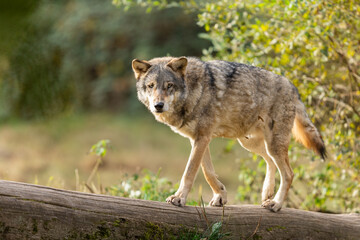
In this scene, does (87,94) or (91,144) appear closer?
(91,144)

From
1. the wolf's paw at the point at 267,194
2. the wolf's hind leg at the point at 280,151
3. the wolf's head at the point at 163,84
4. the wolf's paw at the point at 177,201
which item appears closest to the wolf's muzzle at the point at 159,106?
the wolf's head at the point at 163,84

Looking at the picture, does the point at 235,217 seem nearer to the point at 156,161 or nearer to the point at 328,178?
the point at 328,178

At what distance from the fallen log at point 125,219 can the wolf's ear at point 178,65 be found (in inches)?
58.0

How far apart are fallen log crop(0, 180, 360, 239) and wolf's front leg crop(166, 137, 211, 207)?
0.37 feet

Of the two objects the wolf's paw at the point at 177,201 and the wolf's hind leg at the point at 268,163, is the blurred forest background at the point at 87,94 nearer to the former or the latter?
the wolf's hind leg at the point at 268,163

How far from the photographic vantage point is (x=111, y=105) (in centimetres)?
1742

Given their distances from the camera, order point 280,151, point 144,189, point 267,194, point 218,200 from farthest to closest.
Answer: point 144,189 < point 267,194 < point 280,151 < point 218,200

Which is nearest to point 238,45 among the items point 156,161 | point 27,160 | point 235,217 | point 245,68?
point 245,68

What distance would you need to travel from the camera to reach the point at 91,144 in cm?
1614

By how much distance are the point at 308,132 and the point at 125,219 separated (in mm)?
2758

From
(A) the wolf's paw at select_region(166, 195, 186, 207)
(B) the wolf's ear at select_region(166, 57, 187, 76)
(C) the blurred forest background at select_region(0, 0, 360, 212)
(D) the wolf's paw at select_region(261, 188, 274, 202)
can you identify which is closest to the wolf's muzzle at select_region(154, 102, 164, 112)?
(B) the wolf's ear at select_region(166, 57, 187, 76)

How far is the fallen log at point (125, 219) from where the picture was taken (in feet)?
12.0

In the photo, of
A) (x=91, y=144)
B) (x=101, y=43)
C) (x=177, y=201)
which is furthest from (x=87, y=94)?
(x=177, y=201)

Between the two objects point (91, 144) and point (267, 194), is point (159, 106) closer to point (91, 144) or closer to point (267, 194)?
point (267, 194)
